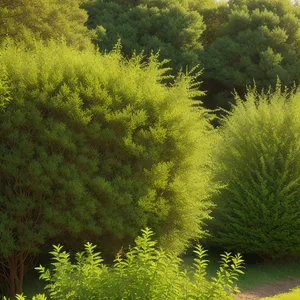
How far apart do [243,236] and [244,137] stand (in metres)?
2.67

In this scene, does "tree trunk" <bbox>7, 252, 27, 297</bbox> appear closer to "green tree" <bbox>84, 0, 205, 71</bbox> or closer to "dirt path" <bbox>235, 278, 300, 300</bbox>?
"dirt path" <bbox>235, 278, 300, 300</bbox>

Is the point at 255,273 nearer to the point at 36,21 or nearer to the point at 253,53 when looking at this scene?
the point at 36,21

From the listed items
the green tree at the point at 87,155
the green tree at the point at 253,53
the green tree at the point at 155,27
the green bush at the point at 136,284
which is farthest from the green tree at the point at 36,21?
the green tree at the point at 253,53

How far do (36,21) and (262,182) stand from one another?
7.51m

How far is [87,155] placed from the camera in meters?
9.67

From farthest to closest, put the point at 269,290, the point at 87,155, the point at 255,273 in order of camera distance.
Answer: the point at 255,273, the point at 269,290, the point at 87,155

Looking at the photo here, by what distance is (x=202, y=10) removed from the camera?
33750mm

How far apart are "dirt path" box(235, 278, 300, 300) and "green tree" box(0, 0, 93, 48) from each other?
7.79 metres

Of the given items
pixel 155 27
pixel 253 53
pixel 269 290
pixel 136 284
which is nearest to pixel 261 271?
pixel 269 290

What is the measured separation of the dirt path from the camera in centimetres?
1154

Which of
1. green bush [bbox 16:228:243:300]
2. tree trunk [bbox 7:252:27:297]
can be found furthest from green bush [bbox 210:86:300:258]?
green bush [bbox 16:228:243:300]

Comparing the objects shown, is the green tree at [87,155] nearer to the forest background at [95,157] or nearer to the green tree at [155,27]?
the forest background at [95,157]

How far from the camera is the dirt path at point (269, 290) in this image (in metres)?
11.5

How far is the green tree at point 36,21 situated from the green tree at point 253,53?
14550 mm
